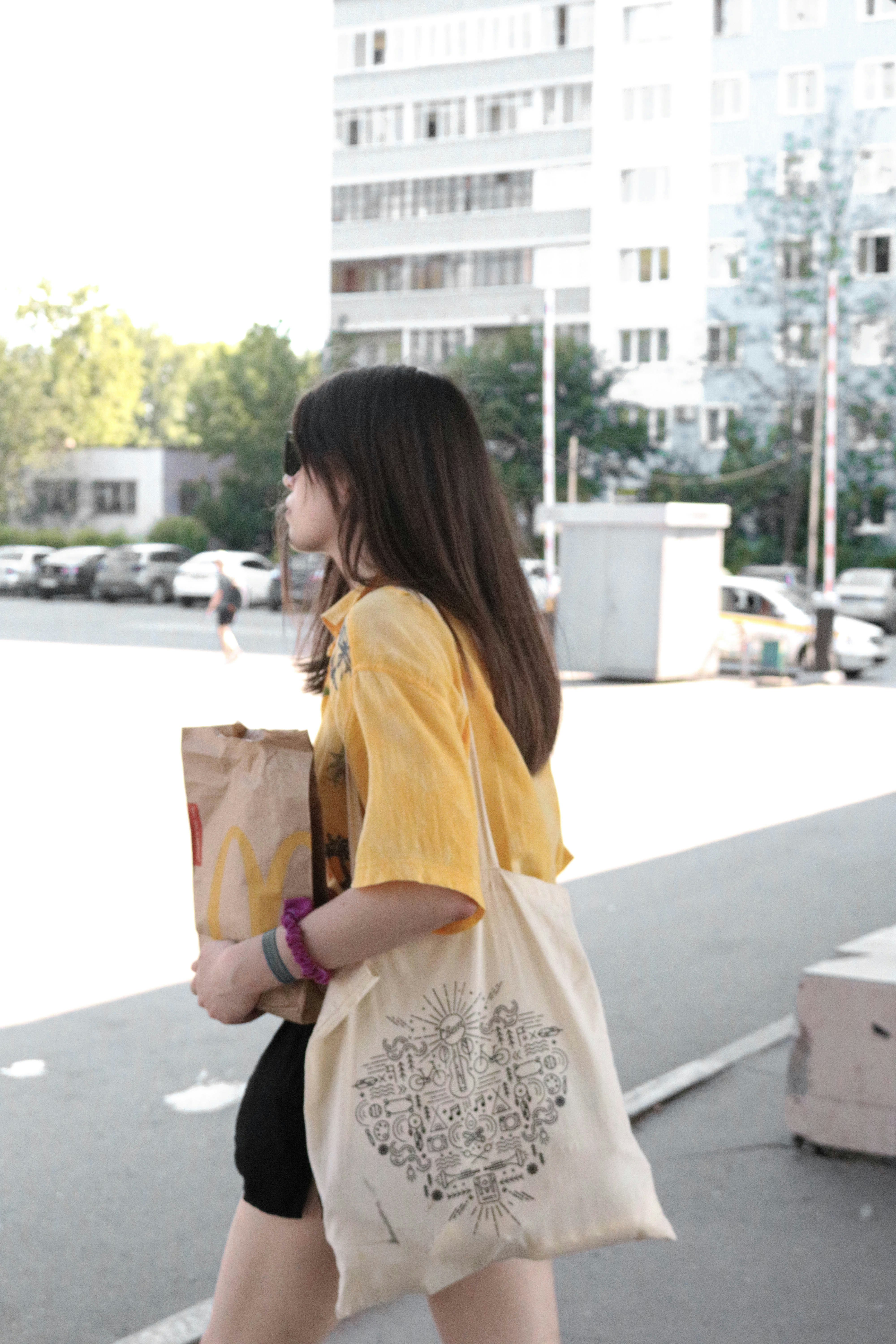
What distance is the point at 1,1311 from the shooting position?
3549 mm

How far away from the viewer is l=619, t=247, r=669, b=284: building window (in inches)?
2415

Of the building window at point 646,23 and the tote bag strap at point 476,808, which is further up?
the building window at point 646,23

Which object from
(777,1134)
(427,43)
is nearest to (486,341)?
(427,43)

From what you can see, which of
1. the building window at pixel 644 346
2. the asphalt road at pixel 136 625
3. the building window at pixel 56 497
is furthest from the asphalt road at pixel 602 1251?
the building window at pixel 56 497

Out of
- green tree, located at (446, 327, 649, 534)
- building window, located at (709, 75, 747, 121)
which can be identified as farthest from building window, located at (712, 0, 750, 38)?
green tree, located at (446, 327, 649, 534)

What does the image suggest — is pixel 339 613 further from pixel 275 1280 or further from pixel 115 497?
pixel 115 497

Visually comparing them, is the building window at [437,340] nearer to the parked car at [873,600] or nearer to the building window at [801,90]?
the building window at [801,90]

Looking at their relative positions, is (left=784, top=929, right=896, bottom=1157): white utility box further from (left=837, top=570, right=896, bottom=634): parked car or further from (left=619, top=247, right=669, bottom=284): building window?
(left=619, top=247, right=669, bottom=284): building window

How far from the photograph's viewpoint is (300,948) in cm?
201

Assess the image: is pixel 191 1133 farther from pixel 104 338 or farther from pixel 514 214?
pixel 104 338

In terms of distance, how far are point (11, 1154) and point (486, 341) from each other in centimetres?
5156

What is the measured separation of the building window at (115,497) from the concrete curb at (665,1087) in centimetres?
6561

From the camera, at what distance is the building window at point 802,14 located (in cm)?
5856

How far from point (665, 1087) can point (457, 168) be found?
66.2 m
